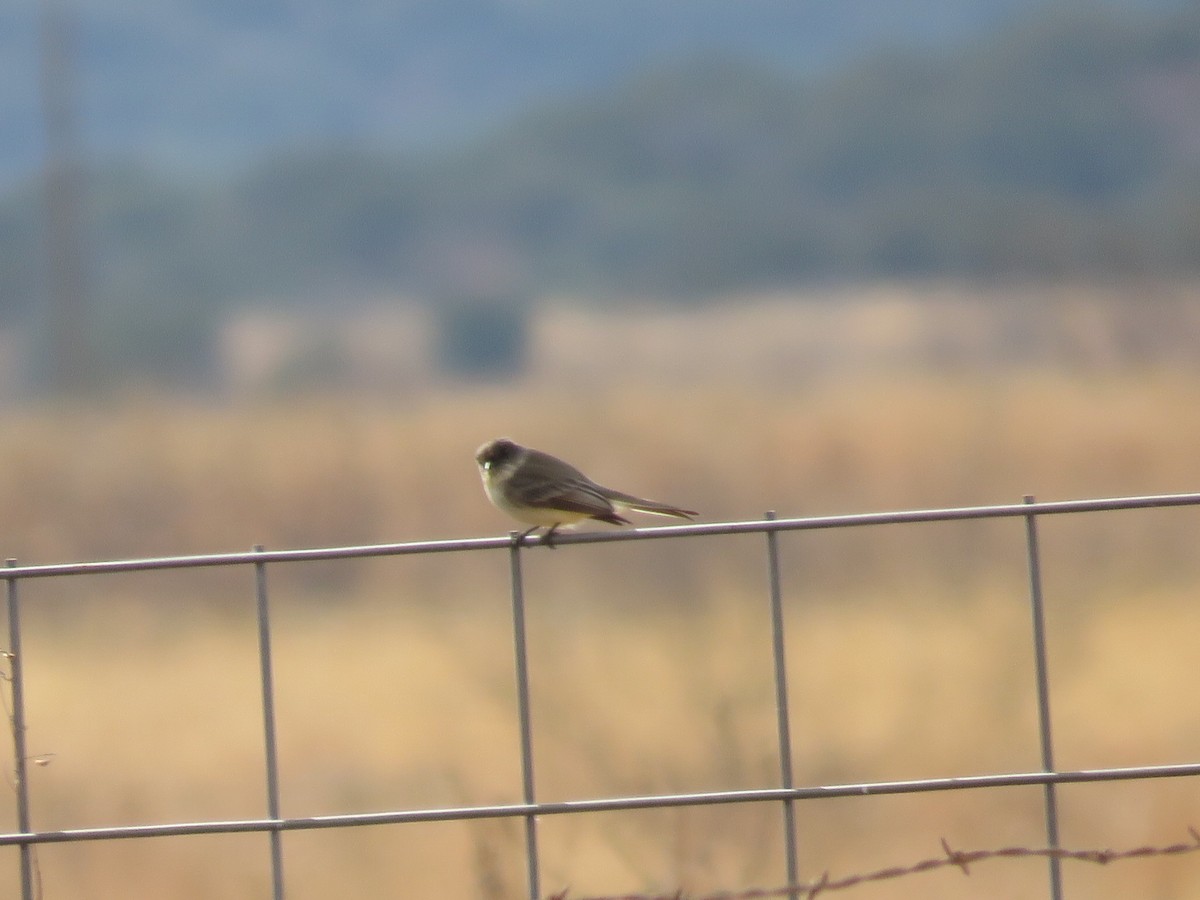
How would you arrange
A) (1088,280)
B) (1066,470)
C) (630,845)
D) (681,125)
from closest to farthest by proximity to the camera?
(630,845)
(1066,470)
(1088,280)
(681,125)

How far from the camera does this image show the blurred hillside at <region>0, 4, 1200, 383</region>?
65.1 metres

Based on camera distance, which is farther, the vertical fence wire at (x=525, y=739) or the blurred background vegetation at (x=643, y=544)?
the blurred background vegetation at (x=643, y=544)

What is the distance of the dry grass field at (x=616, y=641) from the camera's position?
9734 millimetres

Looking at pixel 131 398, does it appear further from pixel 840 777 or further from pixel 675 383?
pixel 675 383

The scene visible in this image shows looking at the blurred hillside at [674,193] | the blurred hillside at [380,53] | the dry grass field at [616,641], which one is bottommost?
the dry grass field at [616,641]

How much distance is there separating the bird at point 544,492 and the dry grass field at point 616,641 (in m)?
0.68

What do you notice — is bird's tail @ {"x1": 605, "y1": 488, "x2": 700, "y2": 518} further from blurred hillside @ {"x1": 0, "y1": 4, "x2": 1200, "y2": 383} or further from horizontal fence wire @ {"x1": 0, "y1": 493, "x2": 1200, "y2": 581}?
blurred hillside @ {"x1": 0, "y1": 4, "x2": 1200, "y2": 383}

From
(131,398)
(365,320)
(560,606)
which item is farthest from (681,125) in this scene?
(560,606)

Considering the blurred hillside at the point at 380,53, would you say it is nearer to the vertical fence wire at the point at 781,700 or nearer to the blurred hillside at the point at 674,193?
the blurred hillside at the point at 674,193

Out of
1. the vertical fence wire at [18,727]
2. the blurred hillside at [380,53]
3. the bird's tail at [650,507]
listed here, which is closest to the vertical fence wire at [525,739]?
the bird's tail at [650,507]

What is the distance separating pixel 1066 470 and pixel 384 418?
8588 mm

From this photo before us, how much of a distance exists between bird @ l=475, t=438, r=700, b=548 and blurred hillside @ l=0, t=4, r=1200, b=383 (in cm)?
4963

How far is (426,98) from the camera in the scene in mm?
101750

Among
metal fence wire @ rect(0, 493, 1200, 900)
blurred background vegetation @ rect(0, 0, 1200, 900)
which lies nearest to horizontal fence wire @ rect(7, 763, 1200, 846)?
metal fence wire @ rect(0, 493, 1200, 900)
